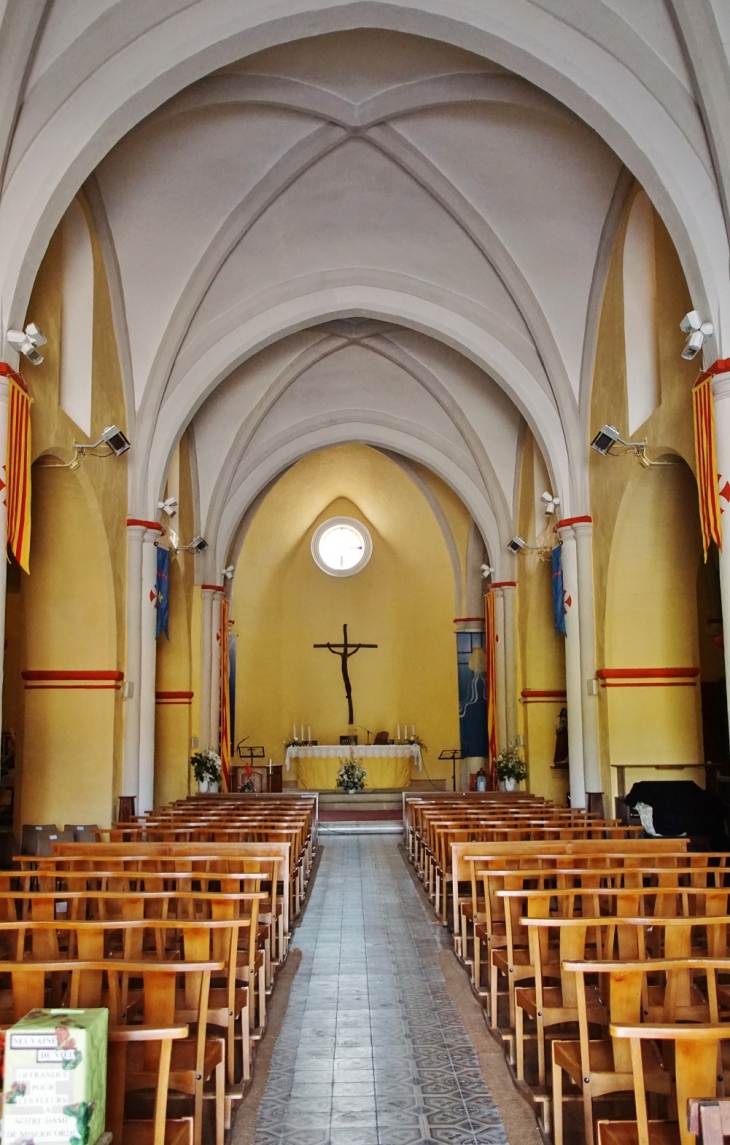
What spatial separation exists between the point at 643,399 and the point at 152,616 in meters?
6.37

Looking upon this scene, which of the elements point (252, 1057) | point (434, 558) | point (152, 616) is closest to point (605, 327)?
point (152, 616)

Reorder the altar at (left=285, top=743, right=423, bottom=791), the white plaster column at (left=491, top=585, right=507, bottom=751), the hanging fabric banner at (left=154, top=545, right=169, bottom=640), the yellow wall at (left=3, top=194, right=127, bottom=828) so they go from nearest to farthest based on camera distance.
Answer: the yellow wall at (left=3, top=194, right=127, bottom=828) → the hanging fabric banner at (left=154, top=545, right=169, bottom=640) → the white plaster column at (left=491, top=585, right=507, bottom=751) → the altar at (left=285, top=743, right=423, bottom=791)

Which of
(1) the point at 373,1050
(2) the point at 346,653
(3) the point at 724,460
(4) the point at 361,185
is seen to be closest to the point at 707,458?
(3) the point at 724,460

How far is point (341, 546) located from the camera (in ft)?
84.5

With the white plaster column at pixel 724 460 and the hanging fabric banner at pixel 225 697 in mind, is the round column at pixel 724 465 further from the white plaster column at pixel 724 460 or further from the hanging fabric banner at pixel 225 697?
the hanging fabric banner at pixel 225 697

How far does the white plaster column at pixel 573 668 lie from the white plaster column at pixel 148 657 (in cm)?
512

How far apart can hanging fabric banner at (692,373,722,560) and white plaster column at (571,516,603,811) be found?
4.37 m

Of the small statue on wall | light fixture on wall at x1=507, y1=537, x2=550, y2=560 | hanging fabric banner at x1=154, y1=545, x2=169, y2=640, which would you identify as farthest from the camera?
the small statue on wall

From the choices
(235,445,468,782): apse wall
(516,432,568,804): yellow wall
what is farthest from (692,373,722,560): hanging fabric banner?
(235,445,468,782): apse wall

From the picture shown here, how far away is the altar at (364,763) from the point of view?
2125 cm

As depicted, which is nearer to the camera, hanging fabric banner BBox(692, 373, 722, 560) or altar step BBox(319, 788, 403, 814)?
hanging fabric banner BBox(692, 373, 722, 560)

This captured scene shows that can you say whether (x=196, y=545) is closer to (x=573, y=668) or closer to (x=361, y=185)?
(x=361, y=185)

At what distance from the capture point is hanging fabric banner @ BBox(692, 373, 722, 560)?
745cm

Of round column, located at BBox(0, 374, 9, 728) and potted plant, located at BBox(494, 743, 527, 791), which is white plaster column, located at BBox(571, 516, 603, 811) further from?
round column, located at BBox(0, 374, 9, 728)
